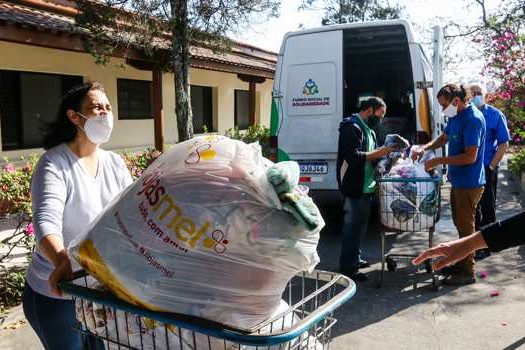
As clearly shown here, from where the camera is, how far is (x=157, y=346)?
1.44 meters

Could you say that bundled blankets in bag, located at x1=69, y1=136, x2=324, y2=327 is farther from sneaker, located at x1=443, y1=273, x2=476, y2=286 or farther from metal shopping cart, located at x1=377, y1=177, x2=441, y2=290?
sneaker, located at x1=443, y1=273, x2=476, y2=286

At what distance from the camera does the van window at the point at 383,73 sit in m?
6.09

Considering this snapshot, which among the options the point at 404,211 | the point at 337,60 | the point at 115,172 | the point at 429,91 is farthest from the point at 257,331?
the point at 429,91

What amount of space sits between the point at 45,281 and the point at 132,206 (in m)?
0.86

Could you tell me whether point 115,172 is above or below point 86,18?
below

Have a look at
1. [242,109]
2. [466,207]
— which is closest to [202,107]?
[242,109]

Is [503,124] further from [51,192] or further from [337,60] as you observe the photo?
[51,192]

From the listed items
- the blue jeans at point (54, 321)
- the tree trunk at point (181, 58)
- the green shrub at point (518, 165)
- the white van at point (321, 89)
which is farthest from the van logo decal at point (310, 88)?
the green shrub at point (518, 165)

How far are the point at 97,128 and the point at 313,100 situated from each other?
4334 mm

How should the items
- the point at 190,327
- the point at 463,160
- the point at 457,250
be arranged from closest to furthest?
the point at 190,327 < the point at 457,250 < the point at 463,160

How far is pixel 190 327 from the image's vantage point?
48.8 inches

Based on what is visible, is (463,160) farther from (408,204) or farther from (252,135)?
(252,135)

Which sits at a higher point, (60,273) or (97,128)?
(97,128)

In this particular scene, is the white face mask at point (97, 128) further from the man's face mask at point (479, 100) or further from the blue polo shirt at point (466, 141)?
the man's face mask at point (479, 100)
